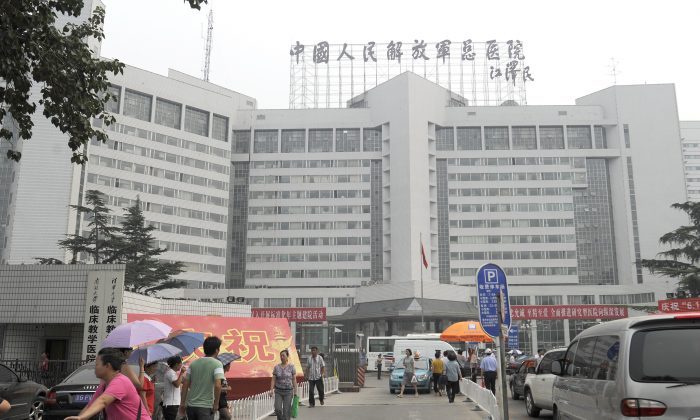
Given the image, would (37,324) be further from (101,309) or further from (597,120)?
(597,120)

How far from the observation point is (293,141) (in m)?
89.7

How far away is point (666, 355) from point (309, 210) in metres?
81.9

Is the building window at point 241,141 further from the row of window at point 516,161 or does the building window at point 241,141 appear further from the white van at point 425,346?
the white van at point 425,346

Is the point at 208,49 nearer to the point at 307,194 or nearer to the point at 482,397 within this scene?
the point at 307,194

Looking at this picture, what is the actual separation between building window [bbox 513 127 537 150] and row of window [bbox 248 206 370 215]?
2404 centimetres

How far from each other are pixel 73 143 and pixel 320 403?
34.5 feet

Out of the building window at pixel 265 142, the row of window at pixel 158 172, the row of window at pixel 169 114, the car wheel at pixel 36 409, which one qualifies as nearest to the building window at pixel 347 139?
the building window at pixel 265 142

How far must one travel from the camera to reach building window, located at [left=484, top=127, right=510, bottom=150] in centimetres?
8781

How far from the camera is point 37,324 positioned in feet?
77.7

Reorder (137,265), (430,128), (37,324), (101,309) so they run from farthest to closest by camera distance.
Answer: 1. (430,128)
2. (137,265)
3. (37,324)
4. (101,309)

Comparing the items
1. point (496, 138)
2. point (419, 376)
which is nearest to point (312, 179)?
point (496, 138)

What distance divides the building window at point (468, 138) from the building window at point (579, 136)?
43.0ft

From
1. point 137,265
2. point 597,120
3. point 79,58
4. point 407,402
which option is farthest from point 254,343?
point 597,120

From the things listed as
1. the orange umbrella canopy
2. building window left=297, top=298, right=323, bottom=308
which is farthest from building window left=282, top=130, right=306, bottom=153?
the orange umbrella canopy
